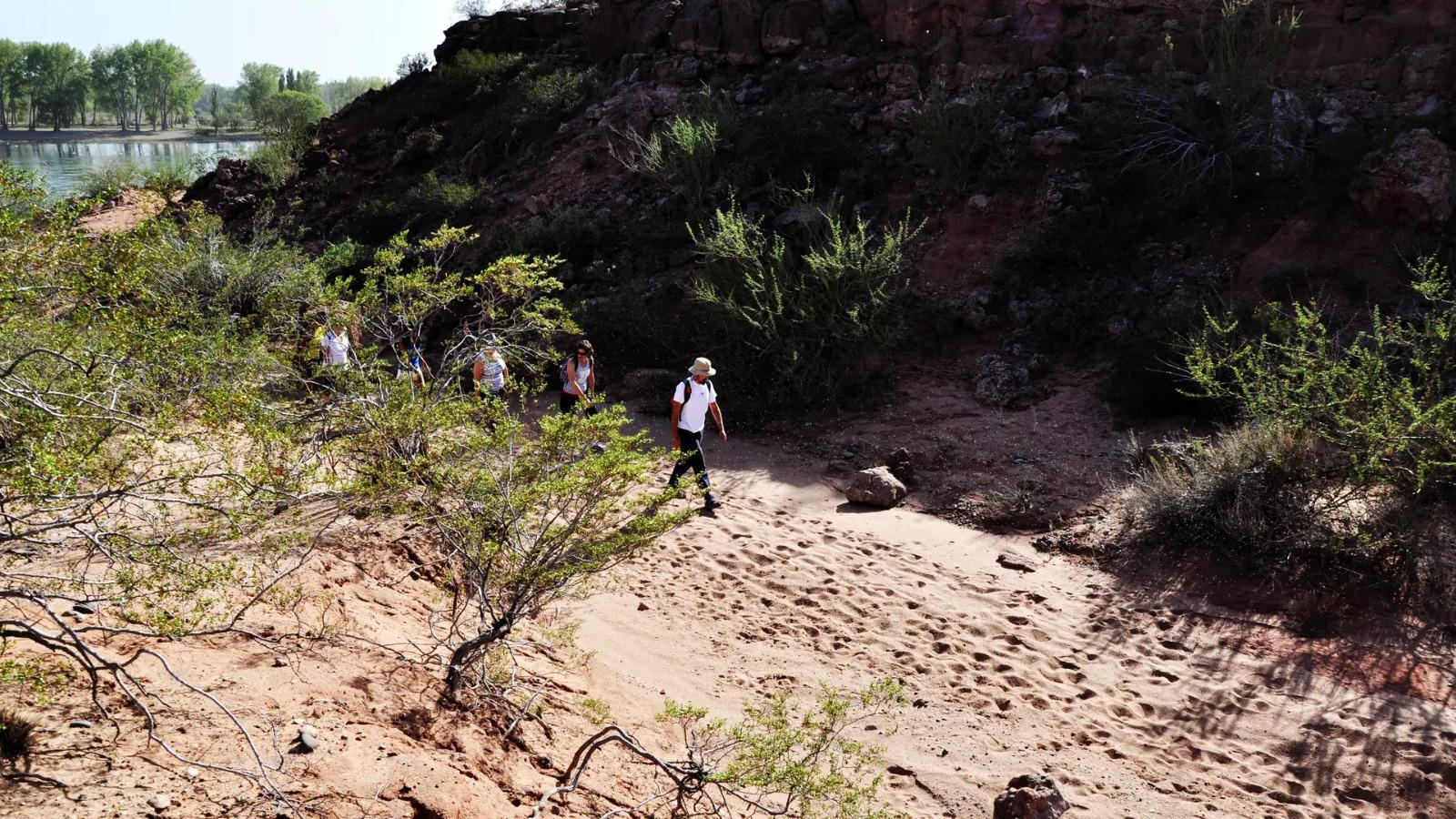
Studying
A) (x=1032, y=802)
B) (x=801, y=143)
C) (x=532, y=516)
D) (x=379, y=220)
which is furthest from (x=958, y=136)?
(x=379, y=220)

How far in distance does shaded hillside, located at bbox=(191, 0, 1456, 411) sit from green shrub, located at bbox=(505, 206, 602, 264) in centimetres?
6

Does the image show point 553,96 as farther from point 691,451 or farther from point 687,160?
point 691,451

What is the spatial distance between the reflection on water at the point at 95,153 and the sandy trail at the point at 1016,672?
1701 inches

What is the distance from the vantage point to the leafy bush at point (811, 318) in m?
11.9

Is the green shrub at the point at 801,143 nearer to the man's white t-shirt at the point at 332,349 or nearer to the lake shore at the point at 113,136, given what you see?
the man's white t-shirt at the point at 332,349

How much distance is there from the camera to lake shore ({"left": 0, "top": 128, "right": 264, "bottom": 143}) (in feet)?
246

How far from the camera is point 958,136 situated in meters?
15.4

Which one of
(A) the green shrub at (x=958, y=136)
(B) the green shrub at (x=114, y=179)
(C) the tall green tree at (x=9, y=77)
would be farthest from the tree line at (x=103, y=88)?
(A) the green shrub at (x=958, y=136)

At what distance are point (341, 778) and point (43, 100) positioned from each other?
98.5 metres

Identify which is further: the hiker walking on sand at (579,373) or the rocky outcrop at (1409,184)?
the rocky outcrop at (1409,184)

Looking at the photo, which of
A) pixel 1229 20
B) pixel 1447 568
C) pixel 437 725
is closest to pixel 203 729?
pixel 437 725

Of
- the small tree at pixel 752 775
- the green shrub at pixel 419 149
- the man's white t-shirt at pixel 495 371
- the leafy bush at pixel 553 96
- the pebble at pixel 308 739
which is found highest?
the leafy bush at pixel 553 96

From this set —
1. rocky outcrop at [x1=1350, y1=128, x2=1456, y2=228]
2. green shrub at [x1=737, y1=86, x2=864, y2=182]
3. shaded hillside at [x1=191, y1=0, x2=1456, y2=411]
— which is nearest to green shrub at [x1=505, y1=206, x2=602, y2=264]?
shaded hillside at [x1=191, y1=0, x2=1456, y2=411]

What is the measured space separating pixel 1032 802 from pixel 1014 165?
12105 millimetres
